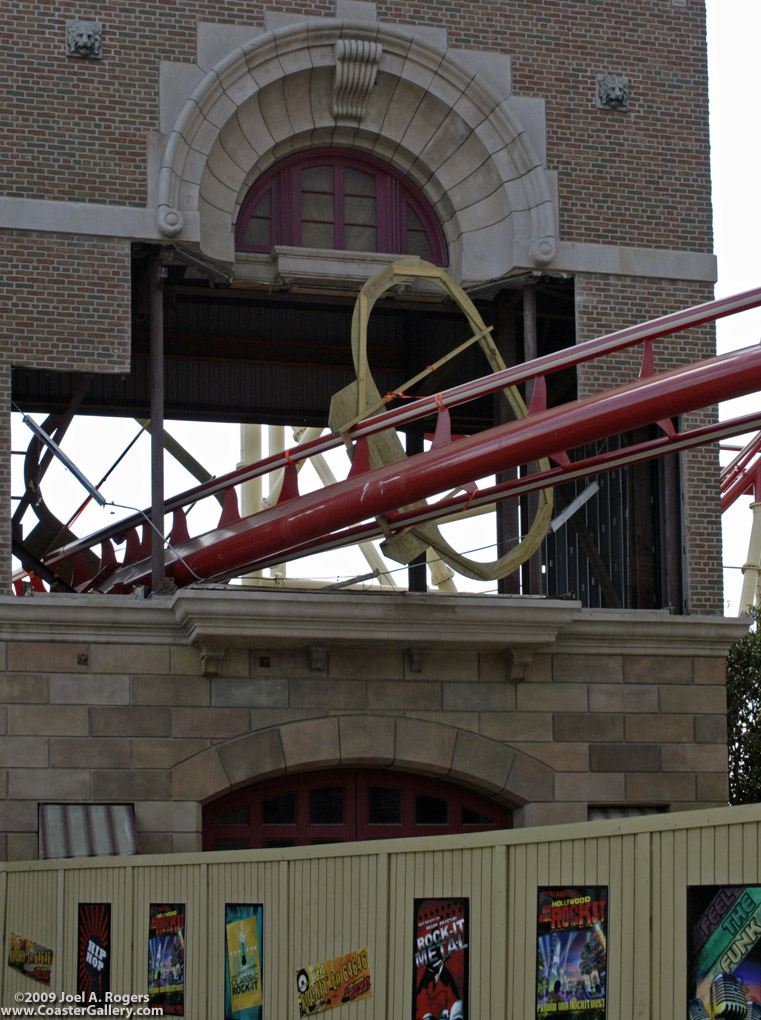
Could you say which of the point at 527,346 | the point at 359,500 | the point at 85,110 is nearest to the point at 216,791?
the point at 359,500

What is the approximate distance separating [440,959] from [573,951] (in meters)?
1.40

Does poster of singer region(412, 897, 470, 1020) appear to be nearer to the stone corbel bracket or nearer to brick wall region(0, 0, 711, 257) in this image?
brick wall region(0, 0, 711, 257)

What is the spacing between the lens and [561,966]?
10.2m

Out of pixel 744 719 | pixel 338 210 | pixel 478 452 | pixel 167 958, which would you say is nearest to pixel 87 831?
pixel 167 958

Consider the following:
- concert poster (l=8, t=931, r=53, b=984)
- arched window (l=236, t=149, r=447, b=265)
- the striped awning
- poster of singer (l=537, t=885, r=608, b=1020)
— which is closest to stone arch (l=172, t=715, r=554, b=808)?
the striped awning

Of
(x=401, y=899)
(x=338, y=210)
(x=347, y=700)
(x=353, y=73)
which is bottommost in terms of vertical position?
(x=401, y=899)

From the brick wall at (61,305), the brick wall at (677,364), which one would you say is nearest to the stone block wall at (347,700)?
the brick wall at (677,364)

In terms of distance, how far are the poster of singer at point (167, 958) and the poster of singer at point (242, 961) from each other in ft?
1.78

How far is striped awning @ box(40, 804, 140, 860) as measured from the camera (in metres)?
17.4

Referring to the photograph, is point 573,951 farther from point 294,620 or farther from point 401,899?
point 294,620

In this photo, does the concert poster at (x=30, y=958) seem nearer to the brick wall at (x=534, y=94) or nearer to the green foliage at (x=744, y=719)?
the brick wall at (x=534, y=94)

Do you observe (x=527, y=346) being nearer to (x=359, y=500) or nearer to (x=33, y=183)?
(x=359, y=500)

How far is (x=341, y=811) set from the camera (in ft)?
62.8

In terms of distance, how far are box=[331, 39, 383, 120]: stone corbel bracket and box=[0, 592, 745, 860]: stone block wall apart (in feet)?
20.5
